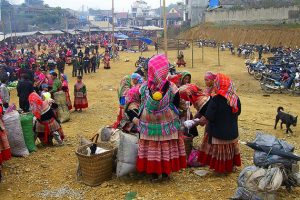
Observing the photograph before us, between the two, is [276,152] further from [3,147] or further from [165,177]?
[3,147]

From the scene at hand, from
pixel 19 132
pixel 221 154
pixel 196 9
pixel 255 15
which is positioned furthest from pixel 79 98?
pixel 196 9

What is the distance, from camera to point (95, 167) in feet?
16.5

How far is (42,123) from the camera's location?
698 cm

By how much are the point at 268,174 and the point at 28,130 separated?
166 inches

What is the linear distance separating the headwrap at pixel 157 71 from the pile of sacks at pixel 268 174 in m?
1.43

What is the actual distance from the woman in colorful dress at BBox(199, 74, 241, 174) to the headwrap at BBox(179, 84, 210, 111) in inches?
10.6

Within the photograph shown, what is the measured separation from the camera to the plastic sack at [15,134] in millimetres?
6133

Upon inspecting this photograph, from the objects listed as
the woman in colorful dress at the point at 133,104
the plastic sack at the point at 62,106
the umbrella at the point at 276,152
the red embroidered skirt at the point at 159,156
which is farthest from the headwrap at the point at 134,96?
the plastic sack at the point at 62,106

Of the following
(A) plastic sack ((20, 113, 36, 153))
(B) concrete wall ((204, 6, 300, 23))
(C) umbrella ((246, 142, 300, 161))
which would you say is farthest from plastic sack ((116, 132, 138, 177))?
(B) concrete wall ((204, 6, 300, 23))

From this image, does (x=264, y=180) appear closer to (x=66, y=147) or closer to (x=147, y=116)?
(x=147, y=116)

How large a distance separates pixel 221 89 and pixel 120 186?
190 centimetres

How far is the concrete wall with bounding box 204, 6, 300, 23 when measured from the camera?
34.7m

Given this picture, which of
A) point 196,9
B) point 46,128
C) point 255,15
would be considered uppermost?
point 196,9

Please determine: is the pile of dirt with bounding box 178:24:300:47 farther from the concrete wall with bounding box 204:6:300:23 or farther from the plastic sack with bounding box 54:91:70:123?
the plastic sack with bounding box 54:91:70:123
